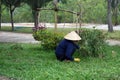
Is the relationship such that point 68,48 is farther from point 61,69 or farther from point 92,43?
point 61,69

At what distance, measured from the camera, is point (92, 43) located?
1049cm

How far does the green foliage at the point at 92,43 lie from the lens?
34.3ft

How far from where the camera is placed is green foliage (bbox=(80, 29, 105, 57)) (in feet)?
34.3

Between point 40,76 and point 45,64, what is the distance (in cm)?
176

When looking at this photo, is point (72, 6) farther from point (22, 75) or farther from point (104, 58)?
point (22, 75)

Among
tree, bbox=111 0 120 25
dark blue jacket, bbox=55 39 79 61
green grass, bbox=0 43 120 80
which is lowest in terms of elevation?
green grass, bbox=0 43 120 80

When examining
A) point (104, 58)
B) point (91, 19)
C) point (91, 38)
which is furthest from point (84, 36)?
point (91, 19)

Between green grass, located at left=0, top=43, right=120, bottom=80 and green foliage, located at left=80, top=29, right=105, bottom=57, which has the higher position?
green foliage, located at left=80, top=29, right=105, bottom=57

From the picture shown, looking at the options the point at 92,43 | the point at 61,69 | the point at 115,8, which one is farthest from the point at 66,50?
the point at 115,8

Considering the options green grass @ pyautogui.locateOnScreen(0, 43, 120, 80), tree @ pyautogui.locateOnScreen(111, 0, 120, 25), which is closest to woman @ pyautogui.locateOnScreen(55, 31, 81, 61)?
green grass @ pyautogui.locateOnScreen(0, 43, 120, 80)

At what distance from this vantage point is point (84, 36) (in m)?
10.7

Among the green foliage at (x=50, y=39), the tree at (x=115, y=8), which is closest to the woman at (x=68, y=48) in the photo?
the green foliage at (x=50, y=39)

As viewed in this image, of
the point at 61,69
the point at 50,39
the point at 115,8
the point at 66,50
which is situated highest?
the point at 115,8

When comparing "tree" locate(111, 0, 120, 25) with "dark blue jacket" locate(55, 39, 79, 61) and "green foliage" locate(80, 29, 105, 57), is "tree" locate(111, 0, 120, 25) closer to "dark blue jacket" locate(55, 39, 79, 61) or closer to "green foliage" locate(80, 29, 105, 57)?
"green foliage" locate(80, 29, 105, 57)
